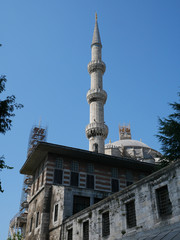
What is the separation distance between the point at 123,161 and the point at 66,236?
9.00 metres

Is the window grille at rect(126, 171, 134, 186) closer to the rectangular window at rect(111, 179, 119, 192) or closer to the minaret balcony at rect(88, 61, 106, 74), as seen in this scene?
the rectangular window at rect(111, 179, 119, 192)

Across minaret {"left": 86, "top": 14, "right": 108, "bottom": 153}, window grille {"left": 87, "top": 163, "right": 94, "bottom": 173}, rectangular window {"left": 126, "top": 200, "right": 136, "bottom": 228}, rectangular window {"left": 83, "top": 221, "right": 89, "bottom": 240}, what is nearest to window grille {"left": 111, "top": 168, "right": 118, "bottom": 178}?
window grille {"left": 87, "top": 163, "right": 94, "bottom": 173}

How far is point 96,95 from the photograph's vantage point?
43844mm

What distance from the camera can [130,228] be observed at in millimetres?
13398

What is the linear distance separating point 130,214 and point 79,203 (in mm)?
7126

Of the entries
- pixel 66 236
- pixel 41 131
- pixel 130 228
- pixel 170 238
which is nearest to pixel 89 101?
pixel 41 131

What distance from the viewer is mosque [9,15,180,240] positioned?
1210cm

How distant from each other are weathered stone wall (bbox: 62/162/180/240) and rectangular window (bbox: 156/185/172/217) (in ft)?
0.53

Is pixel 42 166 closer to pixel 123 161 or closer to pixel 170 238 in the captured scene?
pixel 123 161

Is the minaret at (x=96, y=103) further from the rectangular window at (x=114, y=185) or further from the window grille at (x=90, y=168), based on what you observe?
the rectangular window at (x=114, y=185)

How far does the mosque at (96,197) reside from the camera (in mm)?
12102

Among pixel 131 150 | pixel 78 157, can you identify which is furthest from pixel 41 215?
pixel 131 150

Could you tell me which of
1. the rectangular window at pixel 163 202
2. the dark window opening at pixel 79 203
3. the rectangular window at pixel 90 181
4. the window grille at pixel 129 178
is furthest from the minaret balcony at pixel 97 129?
the rectangular window at pixel 163 202

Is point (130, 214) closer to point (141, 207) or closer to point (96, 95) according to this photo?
point (141, 207)
